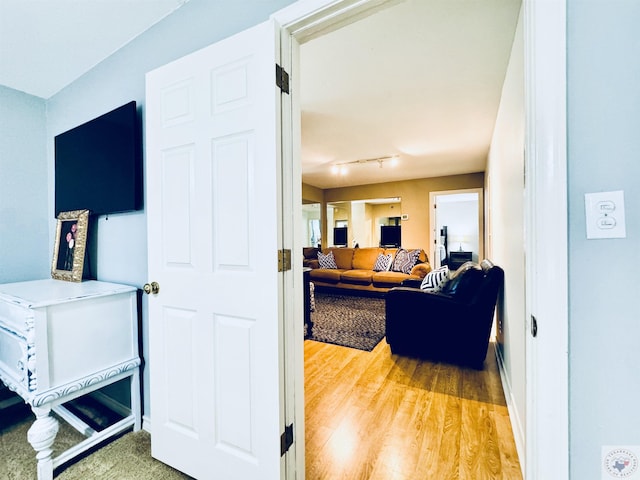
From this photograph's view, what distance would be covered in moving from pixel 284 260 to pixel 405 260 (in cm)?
475

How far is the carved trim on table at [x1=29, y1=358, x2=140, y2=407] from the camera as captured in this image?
1300 millimetres

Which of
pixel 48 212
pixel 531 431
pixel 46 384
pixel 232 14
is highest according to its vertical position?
pixel 232 14

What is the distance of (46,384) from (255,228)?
1.27 m

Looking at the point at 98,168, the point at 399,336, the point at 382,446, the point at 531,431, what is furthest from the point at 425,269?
the point at 98,168

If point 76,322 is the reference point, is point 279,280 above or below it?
above

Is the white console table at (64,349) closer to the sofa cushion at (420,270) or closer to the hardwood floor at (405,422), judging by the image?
the hardwood floor at (405,422)

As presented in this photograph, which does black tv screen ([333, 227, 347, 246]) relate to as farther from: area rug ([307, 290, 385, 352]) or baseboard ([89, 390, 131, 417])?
baseboard ([89, 390, 131, 417])

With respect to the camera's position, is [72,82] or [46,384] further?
[72,82]

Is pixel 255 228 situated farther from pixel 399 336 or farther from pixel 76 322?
pixel 399 336

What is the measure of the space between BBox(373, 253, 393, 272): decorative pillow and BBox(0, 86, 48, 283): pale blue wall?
4.96 m

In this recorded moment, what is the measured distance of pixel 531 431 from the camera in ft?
2.70

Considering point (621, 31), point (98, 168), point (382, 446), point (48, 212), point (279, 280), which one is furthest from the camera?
point (48, 212)

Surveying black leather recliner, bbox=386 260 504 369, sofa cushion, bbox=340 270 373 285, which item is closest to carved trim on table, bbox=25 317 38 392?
black leather recliner, bbox=386 260 504 369

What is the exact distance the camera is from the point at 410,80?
2191mm
